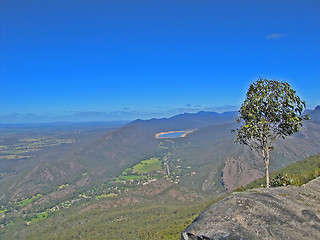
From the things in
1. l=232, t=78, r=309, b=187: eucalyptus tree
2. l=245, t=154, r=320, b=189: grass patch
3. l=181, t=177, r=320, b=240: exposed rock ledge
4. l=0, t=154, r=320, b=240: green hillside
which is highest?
l=232, t=78, r=309, b=187: eucalyptus tree

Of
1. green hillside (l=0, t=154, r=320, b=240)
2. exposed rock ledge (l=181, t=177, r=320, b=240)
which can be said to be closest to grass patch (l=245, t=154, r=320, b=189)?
green hillside (l=0, t=154, r=320, b=240)

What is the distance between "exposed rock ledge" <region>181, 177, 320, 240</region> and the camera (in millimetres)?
10672

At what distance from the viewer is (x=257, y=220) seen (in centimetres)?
1125

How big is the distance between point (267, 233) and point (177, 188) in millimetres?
181440

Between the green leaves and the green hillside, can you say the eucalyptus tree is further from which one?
the green hillside

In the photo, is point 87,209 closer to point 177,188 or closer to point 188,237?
point 177,188

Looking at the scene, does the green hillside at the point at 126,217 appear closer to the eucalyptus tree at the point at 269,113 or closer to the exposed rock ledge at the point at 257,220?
the eucalyptus tree at the point at 269,113

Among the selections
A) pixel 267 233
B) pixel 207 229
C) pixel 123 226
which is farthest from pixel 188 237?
pixel 123 226

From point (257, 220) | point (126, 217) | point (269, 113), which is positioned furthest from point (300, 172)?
point (126, 217)

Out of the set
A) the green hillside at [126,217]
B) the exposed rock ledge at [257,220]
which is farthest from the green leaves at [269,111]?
the green hillside at [126,217]

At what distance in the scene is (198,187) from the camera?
19788 centimetres

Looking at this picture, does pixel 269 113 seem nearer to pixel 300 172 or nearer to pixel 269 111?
pixel 269 111

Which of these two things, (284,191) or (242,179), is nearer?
(284,191)

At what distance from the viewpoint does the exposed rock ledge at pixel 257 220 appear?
35.0 ft
